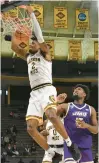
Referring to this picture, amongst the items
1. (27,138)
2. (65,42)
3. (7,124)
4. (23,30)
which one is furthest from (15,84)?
(23,30)

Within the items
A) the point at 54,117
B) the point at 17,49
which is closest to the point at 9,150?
the point at 17,49

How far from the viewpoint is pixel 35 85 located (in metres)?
7.00

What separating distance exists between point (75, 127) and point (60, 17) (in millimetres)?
13720

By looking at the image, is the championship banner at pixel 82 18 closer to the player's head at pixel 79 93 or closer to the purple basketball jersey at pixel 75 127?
the player's head at pixel 79 93

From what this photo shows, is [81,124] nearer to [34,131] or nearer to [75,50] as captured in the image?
[34,131]

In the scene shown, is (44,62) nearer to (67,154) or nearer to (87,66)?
(67,154)

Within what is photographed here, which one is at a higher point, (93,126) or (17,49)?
(17,49)

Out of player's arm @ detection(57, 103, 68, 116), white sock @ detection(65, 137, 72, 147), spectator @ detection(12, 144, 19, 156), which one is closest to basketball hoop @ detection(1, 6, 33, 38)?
player's arm @ detection(57, 103, 68, 116)

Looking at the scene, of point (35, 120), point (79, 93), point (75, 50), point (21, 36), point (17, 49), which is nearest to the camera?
point (35, 120)

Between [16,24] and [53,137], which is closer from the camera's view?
[16,24]

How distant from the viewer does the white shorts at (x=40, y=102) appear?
6734 mm

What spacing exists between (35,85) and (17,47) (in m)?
0.81

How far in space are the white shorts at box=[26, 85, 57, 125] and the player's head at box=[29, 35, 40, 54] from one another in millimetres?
723

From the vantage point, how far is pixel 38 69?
6.95 m
